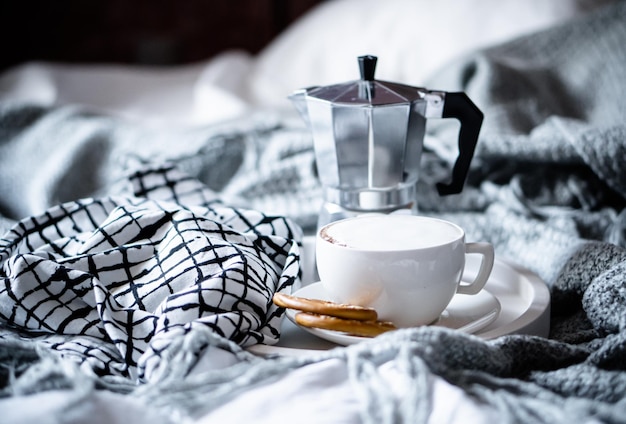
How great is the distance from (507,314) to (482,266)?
0.04m

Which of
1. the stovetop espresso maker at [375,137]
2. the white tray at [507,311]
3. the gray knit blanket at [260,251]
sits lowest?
the white tray at [507,311]

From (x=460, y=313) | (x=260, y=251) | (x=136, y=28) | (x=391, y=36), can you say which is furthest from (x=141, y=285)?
(x=136, y=28)

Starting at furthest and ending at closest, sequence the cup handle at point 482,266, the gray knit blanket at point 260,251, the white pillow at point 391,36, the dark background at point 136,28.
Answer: the dark background at point 136,28 < the white pillow at point 391,36 < the cup handle at point 482,266 < the gray knit blanket at point 260,251

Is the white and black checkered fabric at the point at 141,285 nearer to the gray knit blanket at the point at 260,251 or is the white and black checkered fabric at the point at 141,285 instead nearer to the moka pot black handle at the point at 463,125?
the gray knit blanket at the point at 260,251

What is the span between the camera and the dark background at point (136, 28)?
1.91 meters

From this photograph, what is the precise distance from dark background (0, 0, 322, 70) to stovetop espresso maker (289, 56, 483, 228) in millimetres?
1386

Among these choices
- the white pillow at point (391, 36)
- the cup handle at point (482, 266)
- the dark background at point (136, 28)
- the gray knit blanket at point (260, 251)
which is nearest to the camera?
the gray knit blanket at point (260, 251)

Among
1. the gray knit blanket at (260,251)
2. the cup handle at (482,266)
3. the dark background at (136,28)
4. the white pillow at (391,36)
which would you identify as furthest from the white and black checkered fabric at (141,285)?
the dark background at (136,28)

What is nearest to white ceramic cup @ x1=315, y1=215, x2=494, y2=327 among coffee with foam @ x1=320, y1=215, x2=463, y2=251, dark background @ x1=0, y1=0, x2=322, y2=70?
coffee with foam @ x1=320, y1=215, x2=463, y2=251

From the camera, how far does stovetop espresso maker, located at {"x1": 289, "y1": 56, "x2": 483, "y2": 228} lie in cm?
57

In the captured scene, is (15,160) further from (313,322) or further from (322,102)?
(313,322)

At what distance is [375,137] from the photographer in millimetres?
596

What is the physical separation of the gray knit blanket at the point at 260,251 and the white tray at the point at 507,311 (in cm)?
2

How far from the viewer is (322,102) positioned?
586 mm
